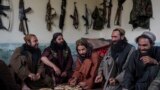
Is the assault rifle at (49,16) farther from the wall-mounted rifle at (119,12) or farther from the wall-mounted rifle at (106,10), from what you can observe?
the wall-mounted rifle at (119,12)

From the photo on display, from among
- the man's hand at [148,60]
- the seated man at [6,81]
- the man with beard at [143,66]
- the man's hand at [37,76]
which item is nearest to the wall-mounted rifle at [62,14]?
the man's hand at [37,76]

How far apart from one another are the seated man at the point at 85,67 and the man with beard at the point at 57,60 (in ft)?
0.83

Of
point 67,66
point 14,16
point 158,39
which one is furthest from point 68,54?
point 158,39

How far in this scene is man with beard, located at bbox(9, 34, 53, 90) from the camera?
4984 mm

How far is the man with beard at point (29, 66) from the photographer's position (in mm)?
4984

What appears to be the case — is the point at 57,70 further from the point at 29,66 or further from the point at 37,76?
the point at 29,66

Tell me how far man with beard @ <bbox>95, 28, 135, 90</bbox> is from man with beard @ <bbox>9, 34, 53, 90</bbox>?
913mm

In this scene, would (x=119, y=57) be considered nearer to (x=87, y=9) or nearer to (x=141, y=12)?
(x=141, y=12)

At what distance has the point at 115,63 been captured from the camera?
467 centimetres

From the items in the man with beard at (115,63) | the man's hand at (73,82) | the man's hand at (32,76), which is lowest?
the man's hand at (73,82)

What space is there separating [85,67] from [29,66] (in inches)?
34.0

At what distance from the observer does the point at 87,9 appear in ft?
21.0

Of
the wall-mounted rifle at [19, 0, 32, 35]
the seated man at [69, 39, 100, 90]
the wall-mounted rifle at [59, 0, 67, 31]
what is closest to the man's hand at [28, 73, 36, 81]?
the seated man at [69, 39, 100, 90]

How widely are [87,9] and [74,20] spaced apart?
1.29ft
